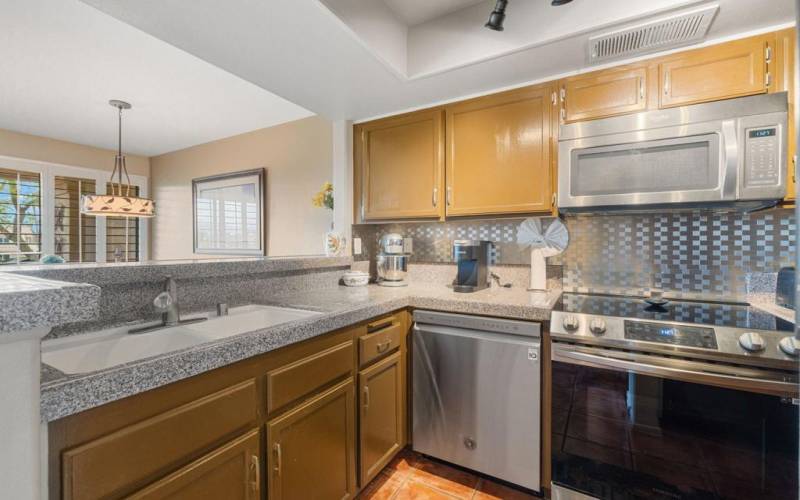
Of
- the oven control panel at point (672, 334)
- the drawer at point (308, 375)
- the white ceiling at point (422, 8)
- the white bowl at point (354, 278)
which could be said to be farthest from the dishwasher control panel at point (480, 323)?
the white ceiling at point (422, 8)

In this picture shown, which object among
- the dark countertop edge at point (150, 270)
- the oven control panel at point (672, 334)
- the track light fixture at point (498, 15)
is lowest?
the oven control panel at point (672, 334)

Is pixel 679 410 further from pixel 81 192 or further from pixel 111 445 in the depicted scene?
pixel 81 192

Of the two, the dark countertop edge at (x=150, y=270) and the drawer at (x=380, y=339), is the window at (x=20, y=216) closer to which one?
the dark countertop edge at (x=150, y=270)

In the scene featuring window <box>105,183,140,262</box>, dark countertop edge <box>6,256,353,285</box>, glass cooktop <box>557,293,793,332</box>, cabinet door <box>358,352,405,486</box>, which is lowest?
cabinet door <box>358,352,405,486</box>

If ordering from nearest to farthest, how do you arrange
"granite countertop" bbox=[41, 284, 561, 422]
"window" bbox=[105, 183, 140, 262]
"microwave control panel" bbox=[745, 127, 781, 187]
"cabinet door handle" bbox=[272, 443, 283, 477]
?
1. "granite countertop" bbox=[41, 284, 561, 422]
2. "cabinet door handle" bbox=[272, 443, 283, 477]
3. "microwave control panel" bbox=[745, 127, 781, 187]
4. "window" bbox=[105, 183, 140, 262]

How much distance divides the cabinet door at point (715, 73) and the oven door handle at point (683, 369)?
1146 millimetres

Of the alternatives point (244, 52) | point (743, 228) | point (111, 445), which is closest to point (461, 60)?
point (244, 52)

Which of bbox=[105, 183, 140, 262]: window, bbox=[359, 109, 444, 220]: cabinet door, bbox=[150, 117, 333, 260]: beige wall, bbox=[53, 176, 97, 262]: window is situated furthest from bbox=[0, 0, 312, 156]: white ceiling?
bbox=[105, 183, 140, 262]: window

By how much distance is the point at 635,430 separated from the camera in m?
1.33

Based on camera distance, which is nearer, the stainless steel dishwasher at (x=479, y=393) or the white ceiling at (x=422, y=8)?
the stainless steel dishwasher at (x=479, y=393)

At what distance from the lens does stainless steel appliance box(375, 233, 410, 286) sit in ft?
7.37

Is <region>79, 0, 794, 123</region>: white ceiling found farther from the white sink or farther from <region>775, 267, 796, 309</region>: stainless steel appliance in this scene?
the white sink

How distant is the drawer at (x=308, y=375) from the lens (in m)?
1.10

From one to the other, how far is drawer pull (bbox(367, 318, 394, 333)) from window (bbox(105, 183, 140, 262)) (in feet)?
14.6
